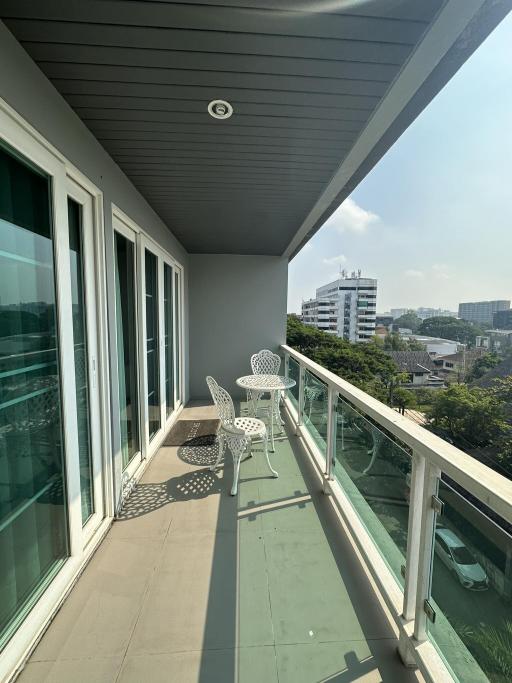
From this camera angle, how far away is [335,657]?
1351mm

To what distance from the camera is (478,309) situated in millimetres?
21359

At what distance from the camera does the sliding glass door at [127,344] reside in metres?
2.46

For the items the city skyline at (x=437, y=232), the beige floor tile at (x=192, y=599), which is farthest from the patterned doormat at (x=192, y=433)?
the city skyline at (x=437, y=232)

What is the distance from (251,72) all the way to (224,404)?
83.9 inches

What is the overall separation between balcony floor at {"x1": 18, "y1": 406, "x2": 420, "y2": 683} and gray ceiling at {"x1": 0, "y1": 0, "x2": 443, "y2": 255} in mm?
2515

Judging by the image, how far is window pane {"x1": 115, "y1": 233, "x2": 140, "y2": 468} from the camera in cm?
247

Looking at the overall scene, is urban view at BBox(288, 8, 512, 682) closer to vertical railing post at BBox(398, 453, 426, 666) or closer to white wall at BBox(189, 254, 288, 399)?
vertical railing post at BBox(398, 453, 426, 666)

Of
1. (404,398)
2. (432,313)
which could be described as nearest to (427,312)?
(432,313)

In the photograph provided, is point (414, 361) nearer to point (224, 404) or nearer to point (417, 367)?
point (417, 367)

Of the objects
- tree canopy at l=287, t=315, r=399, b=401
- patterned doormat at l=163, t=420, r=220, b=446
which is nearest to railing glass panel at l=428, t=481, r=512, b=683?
patterned doormat at l=163, t=420, r=220, b=446

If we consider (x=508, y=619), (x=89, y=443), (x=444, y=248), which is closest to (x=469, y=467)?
(x=508, y=619)

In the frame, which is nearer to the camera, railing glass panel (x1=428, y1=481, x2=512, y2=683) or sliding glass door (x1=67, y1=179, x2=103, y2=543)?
railing glass panel (x1=428, y1=481, x2=512, y2=683)

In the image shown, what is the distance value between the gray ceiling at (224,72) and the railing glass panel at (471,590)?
1774 mm

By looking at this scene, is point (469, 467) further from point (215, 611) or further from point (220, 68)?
point (220, 68)
